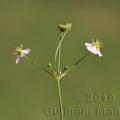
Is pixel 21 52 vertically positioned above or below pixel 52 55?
below

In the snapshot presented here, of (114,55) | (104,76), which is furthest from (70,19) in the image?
(104,76)

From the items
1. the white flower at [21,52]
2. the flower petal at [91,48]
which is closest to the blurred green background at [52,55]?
the white flower at [21,52]

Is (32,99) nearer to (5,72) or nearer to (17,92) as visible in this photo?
(17,92)

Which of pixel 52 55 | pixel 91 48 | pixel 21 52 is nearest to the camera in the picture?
pixel 91 48

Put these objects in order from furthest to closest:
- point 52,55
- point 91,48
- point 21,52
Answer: point 52,55, point 21,52, point 91,48

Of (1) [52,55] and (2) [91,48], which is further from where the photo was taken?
(1) [52,55]

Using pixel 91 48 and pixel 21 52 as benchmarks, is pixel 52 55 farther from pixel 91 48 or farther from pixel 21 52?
pixel 91 48

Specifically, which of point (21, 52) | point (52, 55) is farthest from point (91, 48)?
point (52, 55)

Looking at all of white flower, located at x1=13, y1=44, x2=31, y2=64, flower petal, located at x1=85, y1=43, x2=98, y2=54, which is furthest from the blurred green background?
flower petal, located at x1=85, y1=43, x2=98, y2=54

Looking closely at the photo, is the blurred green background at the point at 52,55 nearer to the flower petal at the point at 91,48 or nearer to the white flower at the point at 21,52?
the white flower at the point at 21,52
